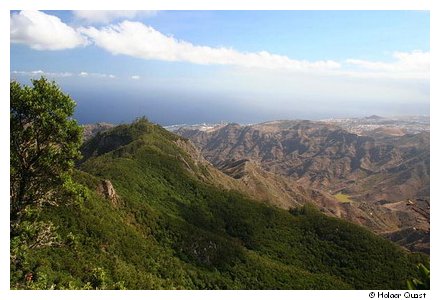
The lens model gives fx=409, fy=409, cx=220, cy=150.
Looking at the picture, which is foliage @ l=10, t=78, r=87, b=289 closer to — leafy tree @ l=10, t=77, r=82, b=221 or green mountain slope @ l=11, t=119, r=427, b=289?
leafy tree @ l=10, t=77, r=82, b=221

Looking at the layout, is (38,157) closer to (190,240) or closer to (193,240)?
(190,240)

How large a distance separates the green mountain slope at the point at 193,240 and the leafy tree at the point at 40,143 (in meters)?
13.6

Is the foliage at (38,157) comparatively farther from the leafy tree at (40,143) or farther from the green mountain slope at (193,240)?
the green mountain slope at (193,240)

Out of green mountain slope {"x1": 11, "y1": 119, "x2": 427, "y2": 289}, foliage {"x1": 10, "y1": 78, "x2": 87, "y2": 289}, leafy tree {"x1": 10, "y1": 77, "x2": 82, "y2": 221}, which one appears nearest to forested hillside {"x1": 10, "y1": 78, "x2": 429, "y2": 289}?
green mountain slope {"x1": 11, "y1": 119, "x2": 427, "y2": 289}

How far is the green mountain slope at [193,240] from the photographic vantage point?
35.3 metres

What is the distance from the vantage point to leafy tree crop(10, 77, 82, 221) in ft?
38.9

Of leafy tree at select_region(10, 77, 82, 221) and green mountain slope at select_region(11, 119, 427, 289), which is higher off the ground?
leafy tree at select_region(10, 77, 82, 221)

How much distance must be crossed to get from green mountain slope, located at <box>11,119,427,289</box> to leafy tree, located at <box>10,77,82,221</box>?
44.7 feet

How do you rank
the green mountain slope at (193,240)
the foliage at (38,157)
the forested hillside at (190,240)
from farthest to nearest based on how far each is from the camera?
1. the green mountain slope at (193,240)
2. the forested hillside at (190,240)
3. the foliage at (38,157)

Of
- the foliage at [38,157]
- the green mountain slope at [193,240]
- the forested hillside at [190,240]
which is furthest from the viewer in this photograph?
the green mountain slope at [193,240]

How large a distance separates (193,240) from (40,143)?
4044cm

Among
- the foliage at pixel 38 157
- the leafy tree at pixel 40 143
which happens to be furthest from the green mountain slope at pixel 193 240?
the leafy tree at pixel 40 143
